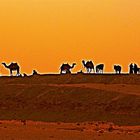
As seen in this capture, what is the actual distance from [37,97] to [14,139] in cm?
2912

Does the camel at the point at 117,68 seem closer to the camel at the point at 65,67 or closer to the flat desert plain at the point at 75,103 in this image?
the camel at the point at 65,67

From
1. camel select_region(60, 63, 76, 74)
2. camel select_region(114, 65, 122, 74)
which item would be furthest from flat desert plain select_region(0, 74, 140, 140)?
camel select_region(60, 63, 76, 74)

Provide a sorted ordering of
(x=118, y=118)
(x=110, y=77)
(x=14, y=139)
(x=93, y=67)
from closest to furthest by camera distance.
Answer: (x=14, y=139), (x=118, y=118), (x=110, y=77), (x=93, y=67)

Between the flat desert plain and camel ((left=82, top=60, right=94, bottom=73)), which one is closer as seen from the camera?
the flat desert plain

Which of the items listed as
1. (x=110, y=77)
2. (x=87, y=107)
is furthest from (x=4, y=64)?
(x=87, y=107)

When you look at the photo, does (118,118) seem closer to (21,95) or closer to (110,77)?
(21,95)

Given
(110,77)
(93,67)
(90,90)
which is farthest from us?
(93,67)

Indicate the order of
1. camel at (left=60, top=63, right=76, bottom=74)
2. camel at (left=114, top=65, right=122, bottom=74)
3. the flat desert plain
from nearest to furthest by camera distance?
the flat desert plain, camel at (left=114, top=65, right=122, bottom=74), camel at (left=60, top=63, right=76, bottom=74)

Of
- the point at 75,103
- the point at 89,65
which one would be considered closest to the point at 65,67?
the point at 89,65

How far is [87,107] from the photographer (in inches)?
1953

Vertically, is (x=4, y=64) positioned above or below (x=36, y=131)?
above

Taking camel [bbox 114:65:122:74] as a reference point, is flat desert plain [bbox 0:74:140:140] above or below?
below

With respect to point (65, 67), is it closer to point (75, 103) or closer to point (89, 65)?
point (89, 65)

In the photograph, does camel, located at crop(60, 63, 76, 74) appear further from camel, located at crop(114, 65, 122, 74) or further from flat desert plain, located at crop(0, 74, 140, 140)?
flat desert plain, located at crop(0, 74, 140, 140)
